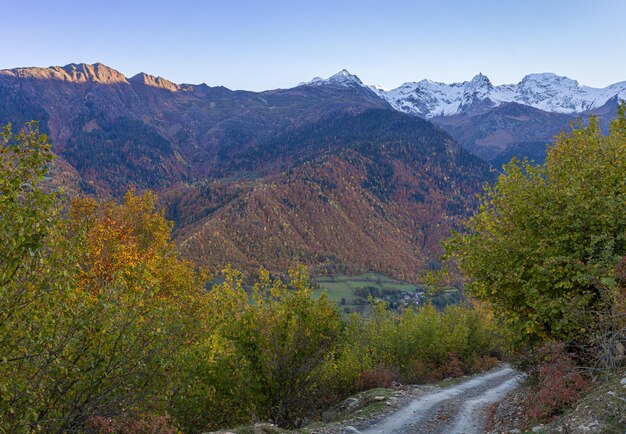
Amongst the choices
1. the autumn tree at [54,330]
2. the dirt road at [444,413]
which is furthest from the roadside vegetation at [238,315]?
the dirt road at [444,413]

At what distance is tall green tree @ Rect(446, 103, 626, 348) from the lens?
16438 mm

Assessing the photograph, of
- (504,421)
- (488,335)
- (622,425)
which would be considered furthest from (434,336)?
(622,425)

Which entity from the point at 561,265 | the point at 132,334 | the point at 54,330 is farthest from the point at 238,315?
the point at 561,265

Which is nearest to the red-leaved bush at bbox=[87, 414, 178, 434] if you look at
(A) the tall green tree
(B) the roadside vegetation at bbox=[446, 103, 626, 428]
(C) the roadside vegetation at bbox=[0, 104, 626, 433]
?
(C) the roadside vegetation at bbox=[0, 104, 626, 433]

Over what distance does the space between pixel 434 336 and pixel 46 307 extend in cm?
4622

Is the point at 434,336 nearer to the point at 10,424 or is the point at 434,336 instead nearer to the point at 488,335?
the point at 488,335

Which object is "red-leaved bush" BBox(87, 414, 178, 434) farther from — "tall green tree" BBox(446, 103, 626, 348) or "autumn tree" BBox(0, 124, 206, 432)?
"tall green tree" BBox(446, 103, 626, 348)

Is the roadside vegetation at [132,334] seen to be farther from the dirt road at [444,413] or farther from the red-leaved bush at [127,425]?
the dirt road at [444,413]

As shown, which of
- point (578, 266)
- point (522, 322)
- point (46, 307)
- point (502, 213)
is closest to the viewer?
point (46, 307)

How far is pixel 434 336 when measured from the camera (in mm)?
51062

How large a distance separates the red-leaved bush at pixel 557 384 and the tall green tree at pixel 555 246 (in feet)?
3.17

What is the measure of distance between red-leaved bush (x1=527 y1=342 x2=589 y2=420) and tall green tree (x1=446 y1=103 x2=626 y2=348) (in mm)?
965

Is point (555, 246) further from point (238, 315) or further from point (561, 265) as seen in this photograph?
point (238, 315)

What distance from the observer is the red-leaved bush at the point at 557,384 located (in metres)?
15.6
